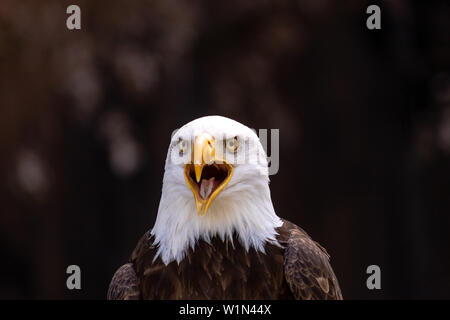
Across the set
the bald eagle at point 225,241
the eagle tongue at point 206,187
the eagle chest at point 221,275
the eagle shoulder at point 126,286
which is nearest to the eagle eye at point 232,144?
the bald eagle at point 225,241

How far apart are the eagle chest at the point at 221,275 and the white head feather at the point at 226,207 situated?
2 centimetres

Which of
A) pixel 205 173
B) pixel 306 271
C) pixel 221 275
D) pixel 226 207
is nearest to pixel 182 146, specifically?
pixel 205 173

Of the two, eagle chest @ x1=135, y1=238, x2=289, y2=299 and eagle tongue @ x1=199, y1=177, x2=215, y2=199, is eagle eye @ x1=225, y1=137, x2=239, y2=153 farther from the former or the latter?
eagle chest @ x1=135, y1=238, x2=289, y2=299

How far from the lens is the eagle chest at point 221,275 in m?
1.69

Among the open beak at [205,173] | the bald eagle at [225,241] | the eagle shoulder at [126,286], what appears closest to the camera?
the open beak at [205,173]

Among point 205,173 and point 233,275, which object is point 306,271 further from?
point 205,173

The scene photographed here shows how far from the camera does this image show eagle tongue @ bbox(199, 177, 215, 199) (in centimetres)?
160

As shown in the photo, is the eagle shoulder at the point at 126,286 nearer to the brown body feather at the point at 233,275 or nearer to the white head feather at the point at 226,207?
the brown body feather at the point at 233,275

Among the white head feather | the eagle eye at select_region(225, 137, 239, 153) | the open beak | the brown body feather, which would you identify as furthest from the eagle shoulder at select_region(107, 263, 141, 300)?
the eagle eye at select_region(225, 137, 239, 153)

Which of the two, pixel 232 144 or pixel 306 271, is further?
pixel 306 271

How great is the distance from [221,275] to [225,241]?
0.10 metres

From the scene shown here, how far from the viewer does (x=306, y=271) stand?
68.9 inches

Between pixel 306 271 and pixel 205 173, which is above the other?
pixel 205 173
